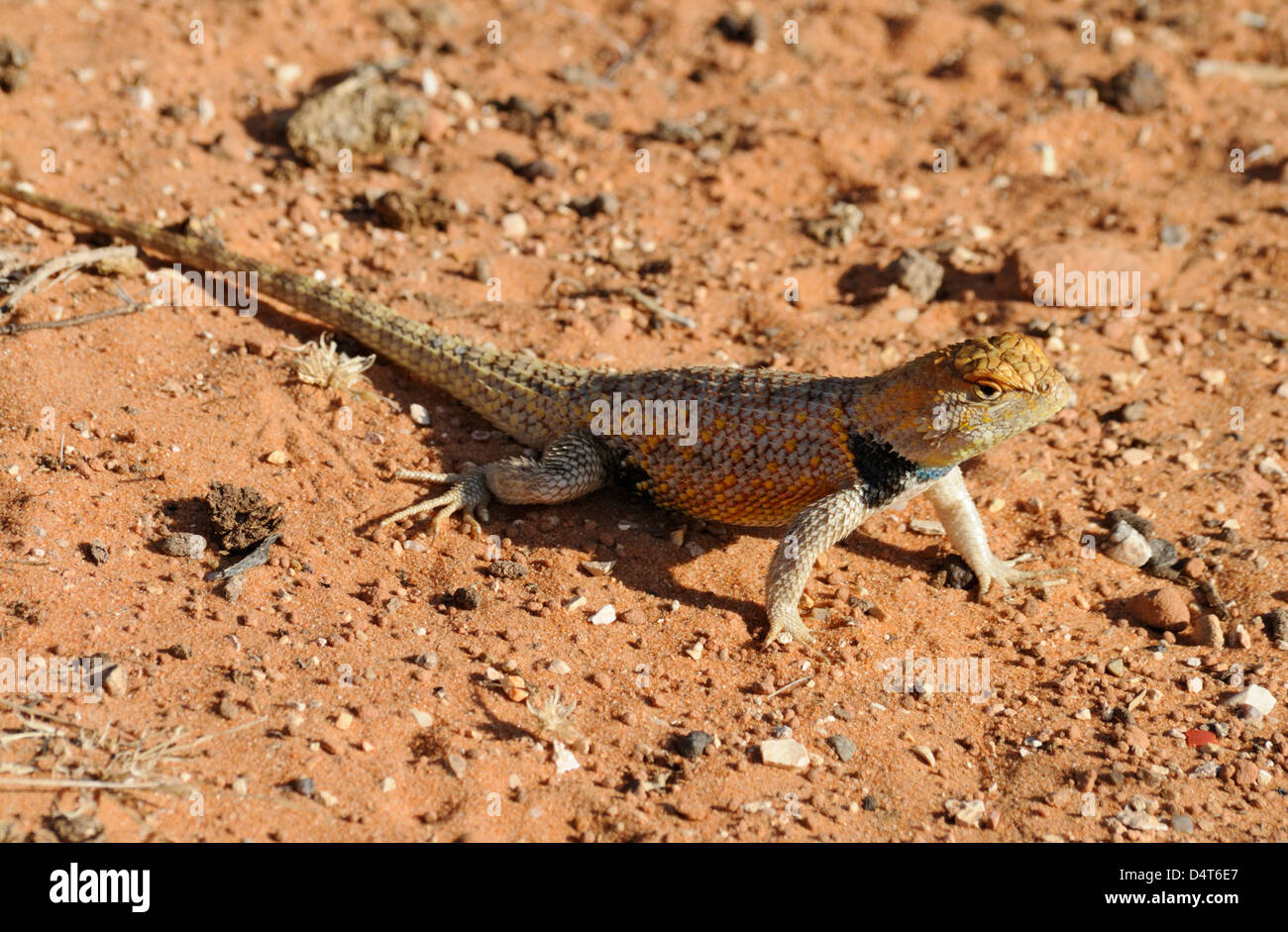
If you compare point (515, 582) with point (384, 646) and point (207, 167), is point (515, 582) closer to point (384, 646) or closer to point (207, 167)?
point (384, 646)

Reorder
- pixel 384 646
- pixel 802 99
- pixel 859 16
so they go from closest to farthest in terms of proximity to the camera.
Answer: pixel 384 646 → pixel 802 99 → pixel 859 16

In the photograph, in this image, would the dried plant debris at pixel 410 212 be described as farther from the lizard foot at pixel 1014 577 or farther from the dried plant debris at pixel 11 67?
the lizard foot at pixel 1014 577

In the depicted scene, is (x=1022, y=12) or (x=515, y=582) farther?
(x=1022, y=12)

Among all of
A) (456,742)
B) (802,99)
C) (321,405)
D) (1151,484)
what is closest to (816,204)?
(802,99)

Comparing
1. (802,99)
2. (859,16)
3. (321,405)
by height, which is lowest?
(321,405)

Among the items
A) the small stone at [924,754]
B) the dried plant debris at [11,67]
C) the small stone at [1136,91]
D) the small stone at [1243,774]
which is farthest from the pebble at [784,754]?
the dried plant debris at [11,67]

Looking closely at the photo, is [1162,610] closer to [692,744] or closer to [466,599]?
[692,744]

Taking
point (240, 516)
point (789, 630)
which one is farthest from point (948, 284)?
point (240, 516)
